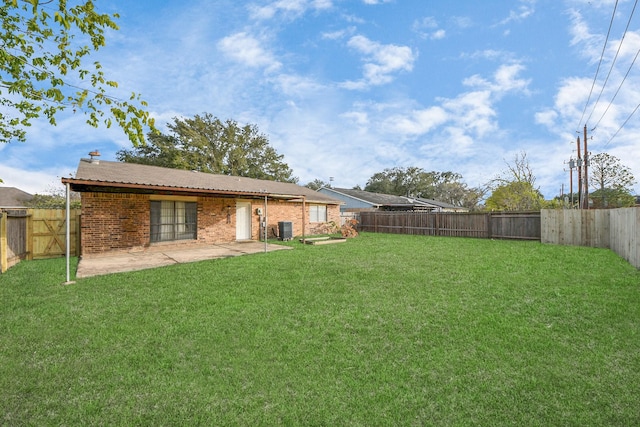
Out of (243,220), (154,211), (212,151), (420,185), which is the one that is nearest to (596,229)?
(243,220)

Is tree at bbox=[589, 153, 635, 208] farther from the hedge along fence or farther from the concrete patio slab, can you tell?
the concrete patio slab

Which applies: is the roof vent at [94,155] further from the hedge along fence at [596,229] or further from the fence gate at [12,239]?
the hedge along fence at [596,229]

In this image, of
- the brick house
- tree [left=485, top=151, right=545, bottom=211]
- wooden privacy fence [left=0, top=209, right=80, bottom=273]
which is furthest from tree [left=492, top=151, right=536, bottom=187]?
wooden privacy fence [left=0, top=209, right=80, bottom=273]

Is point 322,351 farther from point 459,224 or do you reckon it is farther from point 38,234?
point 459,224

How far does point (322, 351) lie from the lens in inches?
123

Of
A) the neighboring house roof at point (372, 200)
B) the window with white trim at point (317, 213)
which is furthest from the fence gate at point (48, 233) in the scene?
the neighboring house roof at point (372, 200)

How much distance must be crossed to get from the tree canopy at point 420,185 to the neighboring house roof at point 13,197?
4065 cm

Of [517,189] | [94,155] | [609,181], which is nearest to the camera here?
[94,155]

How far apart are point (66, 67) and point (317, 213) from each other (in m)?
14.4

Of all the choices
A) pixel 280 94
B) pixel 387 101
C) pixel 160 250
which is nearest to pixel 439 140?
pixel 387 101

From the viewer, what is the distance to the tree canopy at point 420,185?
43.9 meters

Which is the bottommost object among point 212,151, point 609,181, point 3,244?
point 3,244

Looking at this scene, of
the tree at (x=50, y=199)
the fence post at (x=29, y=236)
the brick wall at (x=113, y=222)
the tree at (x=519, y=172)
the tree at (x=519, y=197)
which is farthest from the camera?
the tree at (x=519, y=172)

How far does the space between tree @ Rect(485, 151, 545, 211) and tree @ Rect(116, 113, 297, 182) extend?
2191 centimetres
